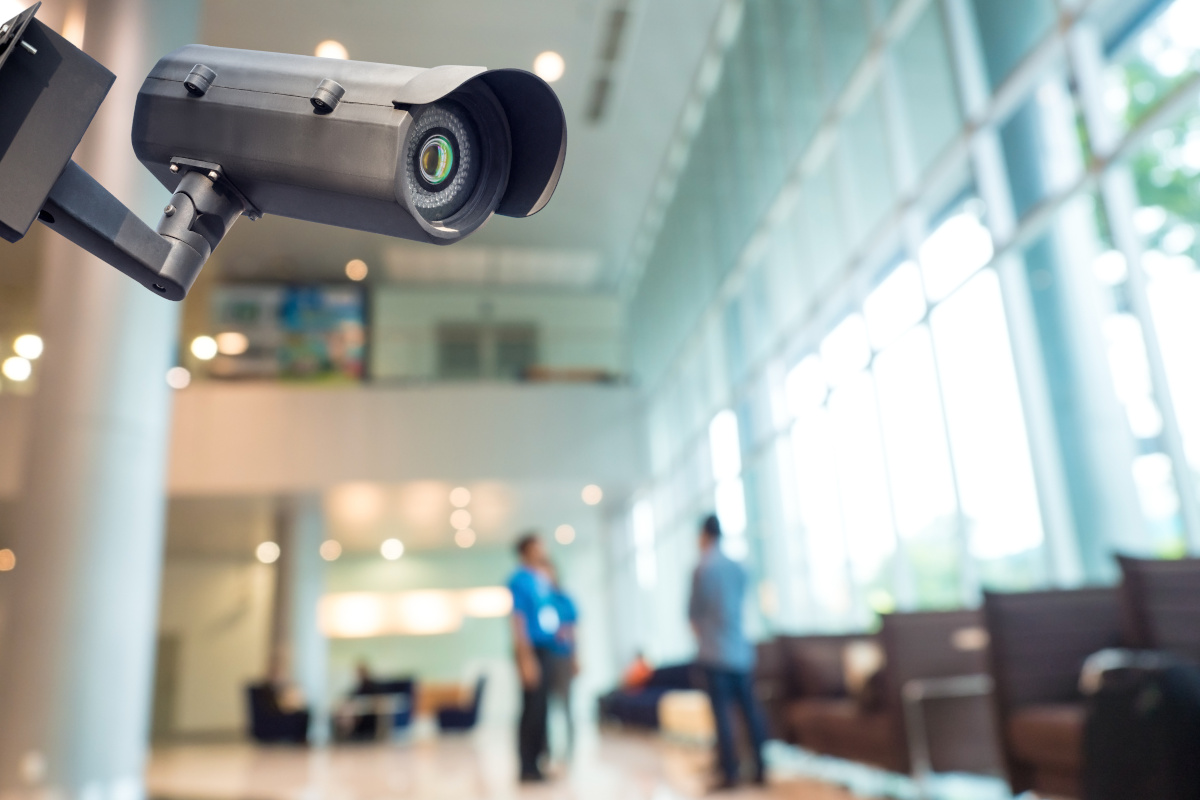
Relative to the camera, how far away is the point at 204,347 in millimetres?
11117

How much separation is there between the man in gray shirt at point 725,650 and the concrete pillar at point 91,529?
251cm

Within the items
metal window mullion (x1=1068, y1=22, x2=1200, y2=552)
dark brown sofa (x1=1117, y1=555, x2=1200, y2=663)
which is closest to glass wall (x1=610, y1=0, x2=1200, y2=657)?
metal window mullion (x1=1068, y1=22, x2=1200, y2=552)

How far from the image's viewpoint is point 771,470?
783 cm

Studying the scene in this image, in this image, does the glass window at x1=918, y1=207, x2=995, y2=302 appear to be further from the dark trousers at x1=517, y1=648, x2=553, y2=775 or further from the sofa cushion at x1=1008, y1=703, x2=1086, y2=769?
the dark trousers at x1=517, y1=648, x2=553, y2=775

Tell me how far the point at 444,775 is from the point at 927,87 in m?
5.23

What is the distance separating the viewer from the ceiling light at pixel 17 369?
12.8 feet

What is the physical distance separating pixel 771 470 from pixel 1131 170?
444cm

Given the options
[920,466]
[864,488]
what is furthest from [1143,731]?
[864,488]

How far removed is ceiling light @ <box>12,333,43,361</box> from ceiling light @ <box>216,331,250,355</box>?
7.43 meters

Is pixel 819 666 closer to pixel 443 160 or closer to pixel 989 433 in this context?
pixel 989 433

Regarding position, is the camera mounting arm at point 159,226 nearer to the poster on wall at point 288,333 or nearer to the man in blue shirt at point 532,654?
the man in blue shirt at point 532,654

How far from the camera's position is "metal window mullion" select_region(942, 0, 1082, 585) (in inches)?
168

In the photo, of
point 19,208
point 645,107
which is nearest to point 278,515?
point 645,107

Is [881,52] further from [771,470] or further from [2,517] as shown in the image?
[2,517]
